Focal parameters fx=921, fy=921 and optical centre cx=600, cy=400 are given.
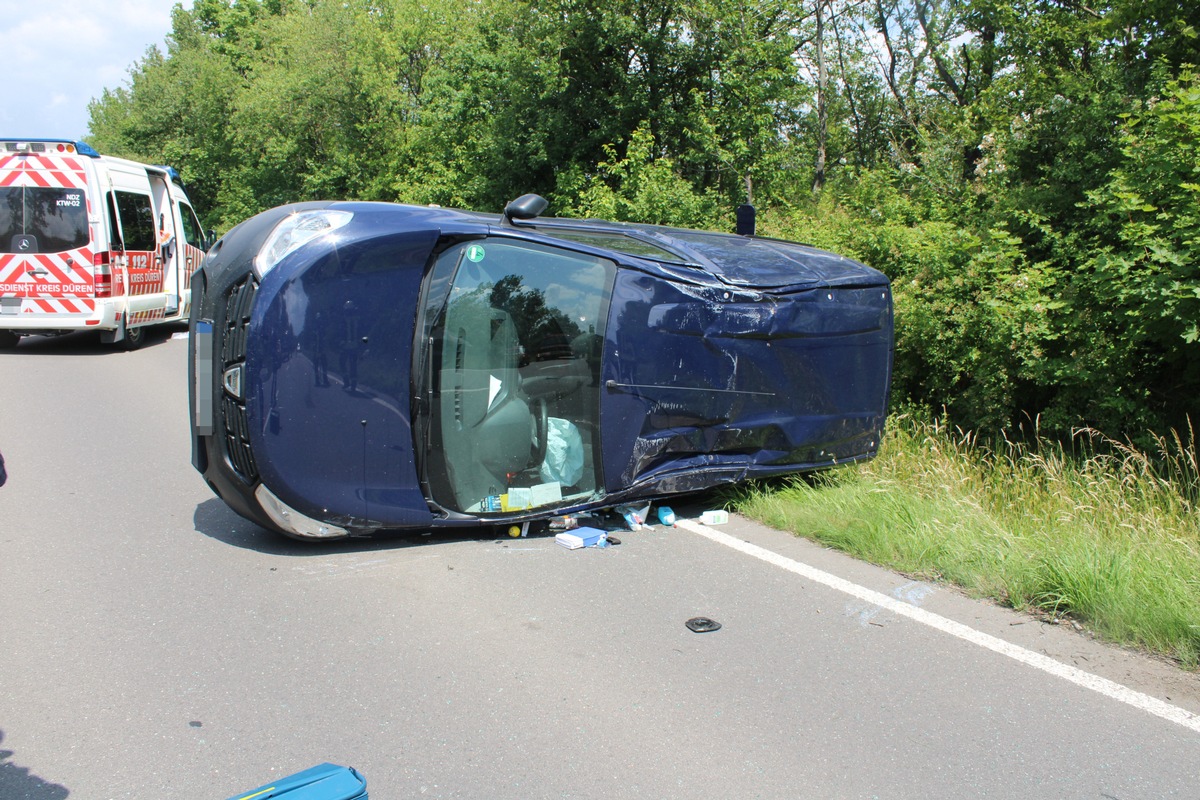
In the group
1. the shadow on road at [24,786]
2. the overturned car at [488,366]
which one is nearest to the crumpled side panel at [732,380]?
the overturned car at [488,366]

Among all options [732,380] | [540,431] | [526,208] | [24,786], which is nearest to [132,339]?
[526,208]

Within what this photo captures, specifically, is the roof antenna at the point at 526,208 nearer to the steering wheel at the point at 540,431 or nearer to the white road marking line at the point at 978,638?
the steering wheel at the point at 540,431

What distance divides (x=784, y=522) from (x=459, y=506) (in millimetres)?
1991

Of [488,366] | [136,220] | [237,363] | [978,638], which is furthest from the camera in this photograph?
[136,220]

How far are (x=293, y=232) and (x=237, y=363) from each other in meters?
0.74

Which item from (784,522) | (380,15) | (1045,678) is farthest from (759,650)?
(380,15)

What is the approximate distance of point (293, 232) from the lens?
482 centimetres

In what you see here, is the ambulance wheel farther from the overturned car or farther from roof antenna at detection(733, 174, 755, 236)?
roof antenna at detection(733, 174, 755, 236)

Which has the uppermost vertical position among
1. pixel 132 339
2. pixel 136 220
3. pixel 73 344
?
pixel 136 220

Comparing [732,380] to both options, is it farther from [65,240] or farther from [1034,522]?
[65,240]

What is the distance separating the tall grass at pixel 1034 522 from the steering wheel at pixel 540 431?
1.45 m

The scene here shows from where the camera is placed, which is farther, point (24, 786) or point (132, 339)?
point (132, 339)

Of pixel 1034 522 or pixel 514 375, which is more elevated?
pixel 514 375

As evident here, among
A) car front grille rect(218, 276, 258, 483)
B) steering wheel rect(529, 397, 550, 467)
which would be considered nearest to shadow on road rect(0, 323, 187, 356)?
car front grille rect(218, 276, 258, 483)
